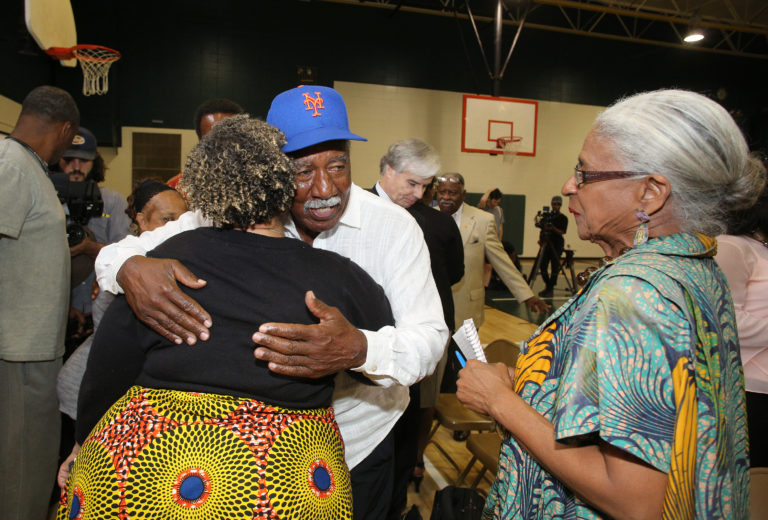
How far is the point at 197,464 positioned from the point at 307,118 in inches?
37.2

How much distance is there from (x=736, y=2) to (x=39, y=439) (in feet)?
48.4

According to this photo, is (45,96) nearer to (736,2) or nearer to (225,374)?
(225,374)

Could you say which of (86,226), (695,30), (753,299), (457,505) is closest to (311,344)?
(457,505)

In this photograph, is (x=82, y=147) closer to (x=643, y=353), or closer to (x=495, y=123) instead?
(x=643, y=353)

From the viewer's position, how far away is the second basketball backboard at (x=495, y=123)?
10.4 m

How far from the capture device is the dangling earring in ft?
3.33

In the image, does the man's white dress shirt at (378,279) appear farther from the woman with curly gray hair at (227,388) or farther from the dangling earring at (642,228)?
the dangling earring at (642,228)

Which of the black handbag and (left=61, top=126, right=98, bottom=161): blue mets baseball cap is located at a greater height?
(left=61, top=126, right=98, bottom=161): blue mets baseball cap

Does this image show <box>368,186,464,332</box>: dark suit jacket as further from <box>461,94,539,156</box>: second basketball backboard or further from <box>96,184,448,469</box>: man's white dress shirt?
<box>461,94,539,156</box>: second basketball backboard

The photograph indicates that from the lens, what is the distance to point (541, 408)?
107cm

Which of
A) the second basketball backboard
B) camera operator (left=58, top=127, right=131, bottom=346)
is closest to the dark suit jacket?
camera operator (left=58, top=127, right=131, bottom=346)

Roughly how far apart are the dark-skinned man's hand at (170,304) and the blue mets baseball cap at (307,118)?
522 mm

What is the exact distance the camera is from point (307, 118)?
1.42 meters

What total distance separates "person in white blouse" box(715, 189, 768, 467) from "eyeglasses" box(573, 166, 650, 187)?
3.88 ft
